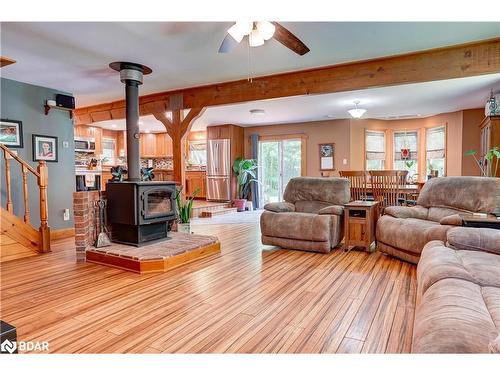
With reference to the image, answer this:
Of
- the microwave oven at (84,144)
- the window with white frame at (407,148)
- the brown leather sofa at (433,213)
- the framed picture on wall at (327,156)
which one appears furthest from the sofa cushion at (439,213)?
the microwave oven at (84,144)

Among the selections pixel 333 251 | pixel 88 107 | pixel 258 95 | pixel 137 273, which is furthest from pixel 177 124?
pixel 333 251

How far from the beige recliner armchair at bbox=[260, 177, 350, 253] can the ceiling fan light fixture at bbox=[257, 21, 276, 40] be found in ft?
7.61

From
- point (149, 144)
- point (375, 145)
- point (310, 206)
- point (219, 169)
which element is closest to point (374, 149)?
point (375, 145)

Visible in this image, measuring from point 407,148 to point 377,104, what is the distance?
96.4 inches

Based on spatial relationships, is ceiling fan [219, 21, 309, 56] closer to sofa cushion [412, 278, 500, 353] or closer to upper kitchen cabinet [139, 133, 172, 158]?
sofa cushion [412, 278, 500, 353]

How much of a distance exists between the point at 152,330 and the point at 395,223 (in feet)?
9.39

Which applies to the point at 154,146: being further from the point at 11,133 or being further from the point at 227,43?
the point at 227,43

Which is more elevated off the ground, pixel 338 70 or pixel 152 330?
pixel 338 70

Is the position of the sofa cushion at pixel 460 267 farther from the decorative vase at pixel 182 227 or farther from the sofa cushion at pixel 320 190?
the decorative vase at pixel 182 227

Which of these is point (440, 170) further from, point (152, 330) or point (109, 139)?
point (109, 139)

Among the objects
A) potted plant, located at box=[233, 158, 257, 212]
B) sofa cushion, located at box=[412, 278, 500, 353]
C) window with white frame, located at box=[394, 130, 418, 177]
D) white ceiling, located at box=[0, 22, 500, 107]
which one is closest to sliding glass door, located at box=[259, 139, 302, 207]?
potted plant, located at box=[233, 158, 257, 212]

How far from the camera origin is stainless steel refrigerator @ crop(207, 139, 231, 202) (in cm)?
897

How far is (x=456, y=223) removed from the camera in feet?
9.85

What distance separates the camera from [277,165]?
9.09 meters
